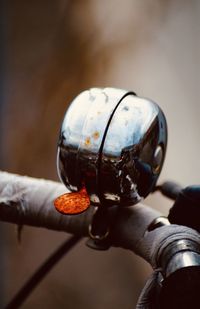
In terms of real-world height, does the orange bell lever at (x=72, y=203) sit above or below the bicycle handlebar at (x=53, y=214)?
above

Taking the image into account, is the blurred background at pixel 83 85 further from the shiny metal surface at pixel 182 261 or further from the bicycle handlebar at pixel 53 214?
the shiny metal surface at pixel 182 261

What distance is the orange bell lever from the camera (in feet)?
1.70

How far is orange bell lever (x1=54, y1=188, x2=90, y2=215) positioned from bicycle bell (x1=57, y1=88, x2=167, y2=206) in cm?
2

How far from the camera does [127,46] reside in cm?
161

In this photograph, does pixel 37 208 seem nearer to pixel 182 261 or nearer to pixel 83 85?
pixel 182 261

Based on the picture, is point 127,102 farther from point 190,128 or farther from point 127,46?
point 127,46

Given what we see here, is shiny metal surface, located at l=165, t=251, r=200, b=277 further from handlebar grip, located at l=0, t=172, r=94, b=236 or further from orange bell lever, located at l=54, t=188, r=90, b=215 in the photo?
handlebar grip, located at l=0, t=172, r=94, b=236

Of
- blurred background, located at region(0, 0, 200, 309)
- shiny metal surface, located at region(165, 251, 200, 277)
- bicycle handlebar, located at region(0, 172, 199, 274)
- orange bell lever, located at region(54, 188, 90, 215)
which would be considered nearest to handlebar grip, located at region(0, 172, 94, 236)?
bicycle handlebar, located at region(0, 172, 199, 274)

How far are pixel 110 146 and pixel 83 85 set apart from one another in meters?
1.22

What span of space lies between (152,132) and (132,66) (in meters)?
1.10

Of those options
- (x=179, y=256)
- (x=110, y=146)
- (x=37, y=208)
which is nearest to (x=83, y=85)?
(x=37, y=208)

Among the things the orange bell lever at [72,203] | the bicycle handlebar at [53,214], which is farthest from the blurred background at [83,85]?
the orange bell lever at [72,203]

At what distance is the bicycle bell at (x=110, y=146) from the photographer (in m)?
0.52

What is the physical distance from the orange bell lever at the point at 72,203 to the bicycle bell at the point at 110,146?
15mm
